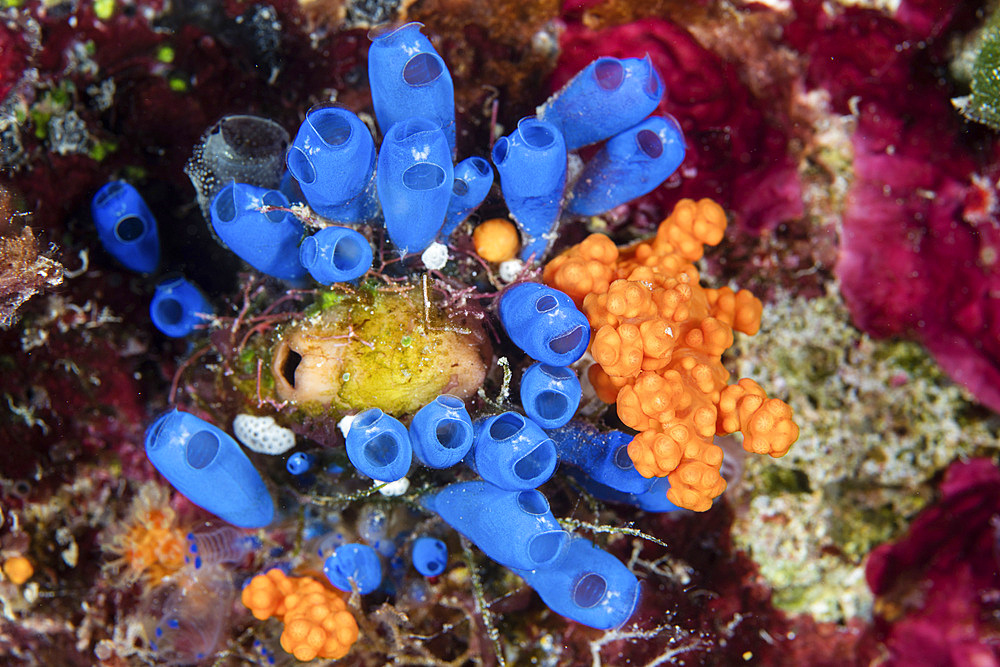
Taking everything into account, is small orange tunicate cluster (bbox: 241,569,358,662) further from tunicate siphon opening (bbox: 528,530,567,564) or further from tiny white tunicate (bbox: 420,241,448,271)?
tiny white tunicate (bbox: 420,241,448,271)

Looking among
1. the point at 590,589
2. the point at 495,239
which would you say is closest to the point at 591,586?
the point at 590,589

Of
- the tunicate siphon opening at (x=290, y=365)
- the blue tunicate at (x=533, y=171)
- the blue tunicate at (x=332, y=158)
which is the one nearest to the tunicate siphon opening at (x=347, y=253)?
the blue tunicate at (x=332, y=158)

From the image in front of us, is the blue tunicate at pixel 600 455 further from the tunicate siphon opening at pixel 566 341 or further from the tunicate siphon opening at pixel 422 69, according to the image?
the tunicate siphon opening at pixel 422 69

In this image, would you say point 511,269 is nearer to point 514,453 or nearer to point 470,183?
point 470,183

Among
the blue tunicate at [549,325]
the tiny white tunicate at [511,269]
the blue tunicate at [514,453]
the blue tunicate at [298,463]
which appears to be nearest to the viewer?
the blue tunicate at [514,453]

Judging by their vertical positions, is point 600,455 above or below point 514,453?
below

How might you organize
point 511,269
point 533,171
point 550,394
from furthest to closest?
point 511,269 → point 533,171 → point 550,394
